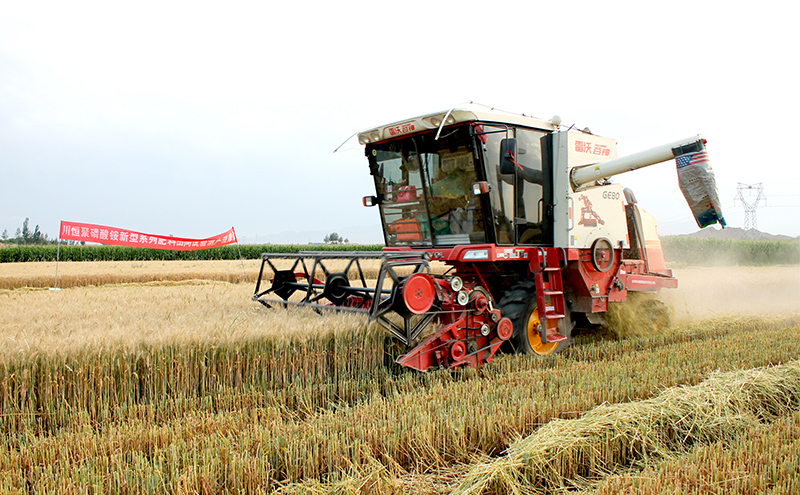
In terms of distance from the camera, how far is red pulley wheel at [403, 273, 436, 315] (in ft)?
16.3

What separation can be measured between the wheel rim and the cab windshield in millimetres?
1110

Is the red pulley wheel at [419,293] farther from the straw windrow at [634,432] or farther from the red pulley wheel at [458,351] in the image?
the straw windrow at [634,432]

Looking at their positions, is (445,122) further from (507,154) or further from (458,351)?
(458,351)

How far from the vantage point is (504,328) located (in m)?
5.71

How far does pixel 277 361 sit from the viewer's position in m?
4.96

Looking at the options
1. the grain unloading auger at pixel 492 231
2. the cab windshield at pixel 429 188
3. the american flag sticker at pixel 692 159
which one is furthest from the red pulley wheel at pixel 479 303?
the american flag sticker at pixel 692 159

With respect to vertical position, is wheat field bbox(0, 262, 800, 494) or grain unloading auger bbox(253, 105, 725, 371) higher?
grain unloading auger bbox(253, 105, 725, 371)

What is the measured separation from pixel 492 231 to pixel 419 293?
1347 mm

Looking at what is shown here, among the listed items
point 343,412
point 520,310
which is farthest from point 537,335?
point 343,412

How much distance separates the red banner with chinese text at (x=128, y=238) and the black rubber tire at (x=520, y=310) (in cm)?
1027

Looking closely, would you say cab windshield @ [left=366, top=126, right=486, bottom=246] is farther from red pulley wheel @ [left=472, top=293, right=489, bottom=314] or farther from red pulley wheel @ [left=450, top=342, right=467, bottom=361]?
red pulley wheel @ [left=450, top=342, right=467, bottom=361]

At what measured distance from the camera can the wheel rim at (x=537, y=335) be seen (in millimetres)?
6180

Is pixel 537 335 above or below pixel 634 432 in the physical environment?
above

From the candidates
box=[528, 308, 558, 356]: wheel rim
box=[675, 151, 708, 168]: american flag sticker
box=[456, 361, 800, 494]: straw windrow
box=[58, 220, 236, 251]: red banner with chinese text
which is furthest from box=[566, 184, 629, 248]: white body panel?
box=[58, 220, 236, 251]: red banner with chinese text
